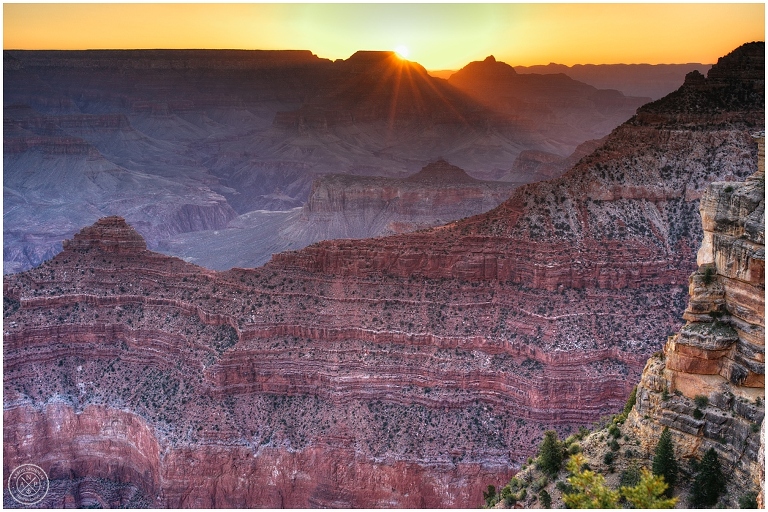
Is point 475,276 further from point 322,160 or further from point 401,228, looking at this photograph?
point 322,160

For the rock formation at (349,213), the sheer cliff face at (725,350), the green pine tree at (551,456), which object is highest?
the rock formation at (349,213)

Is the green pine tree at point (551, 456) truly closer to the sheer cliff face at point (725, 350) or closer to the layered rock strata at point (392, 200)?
the sheer cliff face at point (725, 350)

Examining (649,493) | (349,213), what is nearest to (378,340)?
(649,493)

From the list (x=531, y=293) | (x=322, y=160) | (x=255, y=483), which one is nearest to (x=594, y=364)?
(x=531, y=293)

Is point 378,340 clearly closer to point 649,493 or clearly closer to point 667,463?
point 667,463

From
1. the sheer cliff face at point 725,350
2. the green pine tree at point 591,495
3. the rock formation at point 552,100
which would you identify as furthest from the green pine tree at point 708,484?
the rock formation at point 552,100

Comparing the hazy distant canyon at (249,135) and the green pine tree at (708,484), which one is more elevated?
the hazy distant canyon at (249,135)

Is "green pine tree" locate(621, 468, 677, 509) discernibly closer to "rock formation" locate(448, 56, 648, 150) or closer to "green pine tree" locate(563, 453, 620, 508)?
"green pine tree" locate(563, 453, 620, 508)
